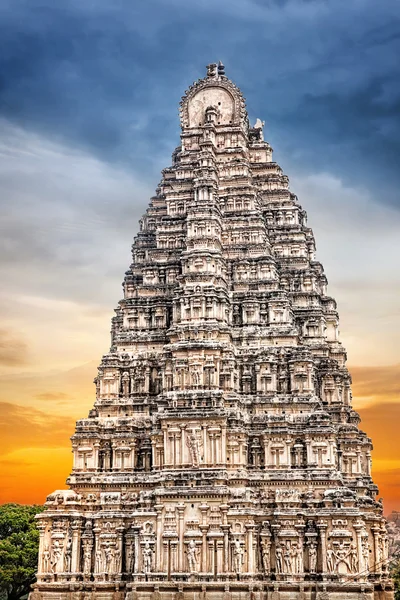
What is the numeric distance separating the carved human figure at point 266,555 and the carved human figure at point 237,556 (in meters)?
1.50

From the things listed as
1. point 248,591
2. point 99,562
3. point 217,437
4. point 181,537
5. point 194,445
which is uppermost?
point 217,437

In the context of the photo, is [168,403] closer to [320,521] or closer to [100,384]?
[100,384]

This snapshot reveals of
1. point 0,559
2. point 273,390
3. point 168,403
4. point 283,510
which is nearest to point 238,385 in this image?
point 273,390

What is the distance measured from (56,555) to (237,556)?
1034cm

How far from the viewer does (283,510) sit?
1660 inches

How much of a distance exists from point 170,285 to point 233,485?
592 inches

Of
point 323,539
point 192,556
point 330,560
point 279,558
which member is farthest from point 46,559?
point 330,560

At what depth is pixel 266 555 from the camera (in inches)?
1640

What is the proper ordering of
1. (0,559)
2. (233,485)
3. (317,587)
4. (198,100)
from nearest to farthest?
1. (317,587)
2. (233,485)
3. (0,559)
4. (198,100)

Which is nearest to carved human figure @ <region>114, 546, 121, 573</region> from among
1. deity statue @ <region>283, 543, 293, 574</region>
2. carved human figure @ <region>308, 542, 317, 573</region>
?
deity statue @ <region>283, 543, 293, 574</region>

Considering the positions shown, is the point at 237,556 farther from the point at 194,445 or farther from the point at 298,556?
the point at 194,445

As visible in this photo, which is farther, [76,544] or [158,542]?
[76,544]

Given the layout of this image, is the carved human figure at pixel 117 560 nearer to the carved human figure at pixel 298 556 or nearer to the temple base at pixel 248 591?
the temple base at pixel 248 591

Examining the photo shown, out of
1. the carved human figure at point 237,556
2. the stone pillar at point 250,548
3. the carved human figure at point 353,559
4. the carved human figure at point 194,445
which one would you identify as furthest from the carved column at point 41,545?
Result: the carved human figure at point 353,559
